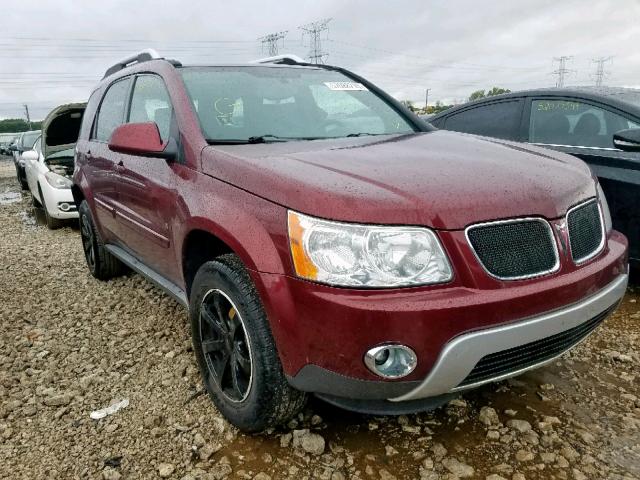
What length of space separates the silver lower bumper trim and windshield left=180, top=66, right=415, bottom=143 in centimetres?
139

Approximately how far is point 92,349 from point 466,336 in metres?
2.46

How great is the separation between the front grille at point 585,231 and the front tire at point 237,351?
4.00 ft

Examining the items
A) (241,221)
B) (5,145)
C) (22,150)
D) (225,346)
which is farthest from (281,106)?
(5,145)

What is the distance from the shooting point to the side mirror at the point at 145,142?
2.53 metres

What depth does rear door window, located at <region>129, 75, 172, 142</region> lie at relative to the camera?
2865mm

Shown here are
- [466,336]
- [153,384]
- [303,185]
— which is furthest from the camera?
[153,384]

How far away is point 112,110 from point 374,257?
9.65 ft

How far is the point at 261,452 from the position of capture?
221cm

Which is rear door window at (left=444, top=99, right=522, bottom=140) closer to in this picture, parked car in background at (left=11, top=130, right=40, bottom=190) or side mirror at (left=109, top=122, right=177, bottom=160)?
side mirror at (left=109, top=122, right=177, bottom=160)

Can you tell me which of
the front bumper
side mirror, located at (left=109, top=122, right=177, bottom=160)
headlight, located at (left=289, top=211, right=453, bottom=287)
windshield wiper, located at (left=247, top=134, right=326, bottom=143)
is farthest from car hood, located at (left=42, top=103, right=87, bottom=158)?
headlight, located at (left=289, top=211, right=453, bottom=287)

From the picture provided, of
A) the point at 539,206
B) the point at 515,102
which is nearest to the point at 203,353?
the point at 539,206

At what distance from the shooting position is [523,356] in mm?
1946

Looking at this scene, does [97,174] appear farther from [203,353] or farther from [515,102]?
[515,102]

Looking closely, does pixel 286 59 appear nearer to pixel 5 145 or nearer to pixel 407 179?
pixel 407 179
